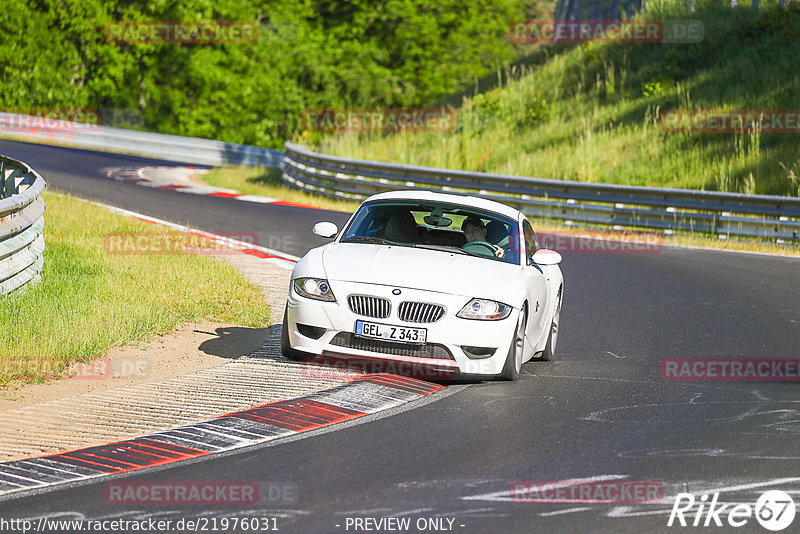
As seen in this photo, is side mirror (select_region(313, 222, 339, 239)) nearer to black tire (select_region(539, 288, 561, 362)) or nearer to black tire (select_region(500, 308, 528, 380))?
black tire (select_region(500, 308, 528, 380))

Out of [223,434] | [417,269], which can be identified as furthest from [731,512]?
[417,269]

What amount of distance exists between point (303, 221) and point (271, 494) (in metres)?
15.6

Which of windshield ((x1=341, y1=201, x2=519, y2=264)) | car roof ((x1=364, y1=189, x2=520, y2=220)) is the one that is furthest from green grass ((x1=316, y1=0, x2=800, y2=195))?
windshield ((x1=341, y1=201, x2=519, y2=264))

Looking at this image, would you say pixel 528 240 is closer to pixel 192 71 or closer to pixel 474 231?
pixel 474 231

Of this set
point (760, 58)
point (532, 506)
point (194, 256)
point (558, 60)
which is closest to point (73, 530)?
point (532, 506)

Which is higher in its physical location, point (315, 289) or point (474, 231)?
→ point (474, 231)

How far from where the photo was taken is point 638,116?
30.2 m

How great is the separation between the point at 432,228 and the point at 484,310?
Answer: 1.80 meters

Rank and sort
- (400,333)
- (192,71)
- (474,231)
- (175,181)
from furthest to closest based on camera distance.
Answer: (192,71), (175,181), (474,231), (400,333)

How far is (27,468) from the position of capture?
6.41m

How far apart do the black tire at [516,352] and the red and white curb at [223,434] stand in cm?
56

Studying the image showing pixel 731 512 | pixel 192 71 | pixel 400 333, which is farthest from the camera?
pixel 192 71

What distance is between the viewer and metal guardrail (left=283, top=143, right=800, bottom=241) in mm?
21047

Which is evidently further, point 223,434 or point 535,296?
point 535,296
